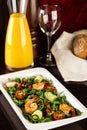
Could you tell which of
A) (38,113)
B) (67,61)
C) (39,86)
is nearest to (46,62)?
(67,61)

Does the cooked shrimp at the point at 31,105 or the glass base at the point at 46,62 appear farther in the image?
the glass base at the point at 46,62

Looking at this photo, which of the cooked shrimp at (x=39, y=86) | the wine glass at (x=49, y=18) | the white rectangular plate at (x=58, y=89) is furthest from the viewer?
the wine glass at (x=49, y=18)

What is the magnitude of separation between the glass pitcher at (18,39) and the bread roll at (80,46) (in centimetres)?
12

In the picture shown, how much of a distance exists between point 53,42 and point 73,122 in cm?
40

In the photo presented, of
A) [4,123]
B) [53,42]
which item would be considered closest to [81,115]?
[4,123]

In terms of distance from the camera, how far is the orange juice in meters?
0.73

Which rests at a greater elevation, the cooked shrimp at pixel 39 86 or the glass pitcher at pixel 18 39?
the glass pitcher at pixel 18 39

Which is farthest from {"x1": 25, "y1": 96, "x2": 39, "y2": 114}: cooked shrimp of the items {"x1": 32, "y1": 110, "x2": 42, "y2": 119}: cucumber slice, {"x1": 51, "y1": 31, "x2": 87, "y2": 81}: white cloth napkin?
{"x1": 51, "y1": 31, "x2": 87, "y2": 81}: white cloth napkin

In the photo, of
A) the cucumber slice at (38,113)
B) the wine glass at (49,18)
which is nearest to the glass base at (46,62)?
the wine glass at (49,18)

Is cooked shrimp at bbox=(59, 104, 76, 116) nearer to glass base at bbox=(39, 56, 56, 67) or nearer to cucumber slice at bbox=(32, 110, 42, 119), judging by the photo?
cucumber slice at bbox=(32, 110, 42, 119)

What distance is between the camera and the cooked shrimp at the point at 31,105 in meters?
0.57

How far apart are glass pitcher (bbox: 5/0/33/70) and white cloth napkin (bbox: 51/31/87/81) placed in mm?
86

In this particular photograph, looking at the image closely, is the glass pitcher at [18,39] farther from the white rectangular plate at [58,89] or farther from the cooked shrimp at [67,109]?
the cooked shrimp at [67,109]

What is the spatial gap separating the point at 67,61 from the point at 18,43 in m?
0.14
